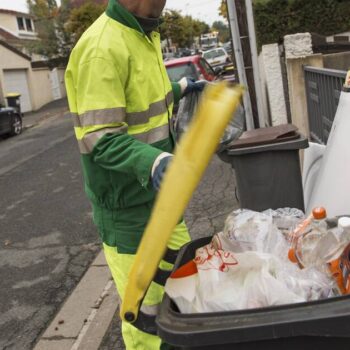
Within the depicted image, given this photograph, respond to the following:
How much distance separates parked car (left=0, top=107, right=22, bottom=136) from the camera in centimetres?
1583

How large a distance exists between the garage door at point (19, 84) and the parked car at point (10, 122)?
7.29 m

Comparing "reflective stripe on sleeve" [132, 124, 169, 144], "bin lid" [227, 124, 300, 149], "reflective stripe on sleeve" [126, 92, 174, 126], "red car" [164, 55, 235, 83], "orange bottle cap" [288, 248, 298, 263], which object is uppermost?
"red car" [164, 55, 235, 83]

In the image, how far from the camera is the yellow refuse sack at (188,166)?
1307 millimetres

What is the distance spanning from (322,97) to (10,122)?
43.1ft

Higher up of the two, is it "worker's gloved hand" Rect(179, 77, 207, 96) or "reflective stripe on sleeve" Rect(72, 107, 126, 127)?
"worker's gloved hand" Rect(179, 77, 207, 96)

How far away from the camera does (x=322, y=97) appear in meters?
4.97

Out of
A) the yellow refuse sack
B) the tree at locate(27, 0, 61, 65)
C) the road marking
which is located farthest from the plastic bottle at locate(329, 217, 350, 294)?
the tree at locate(27, 0, 61, 65)

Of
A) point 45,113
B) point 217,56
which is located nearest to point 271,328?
point 45,113

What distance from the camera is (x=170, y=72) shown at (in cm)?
1099

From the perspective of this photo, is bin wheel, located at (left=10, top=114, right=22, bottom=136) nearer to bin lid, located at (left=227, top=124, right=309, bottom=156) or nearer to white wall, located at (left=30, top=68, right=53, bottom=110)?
white wall, located at (left=30, top=68, right=53, bottom=110)

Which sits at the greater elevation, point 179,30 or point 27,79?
point 179,30

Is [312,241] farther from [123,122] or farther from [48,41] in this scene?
[48,41]

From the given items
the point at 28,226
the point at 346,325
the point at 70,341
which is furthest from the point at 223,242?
the point at 28,226

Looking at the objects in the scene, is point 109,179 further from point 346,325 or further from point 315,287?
point 346,325
